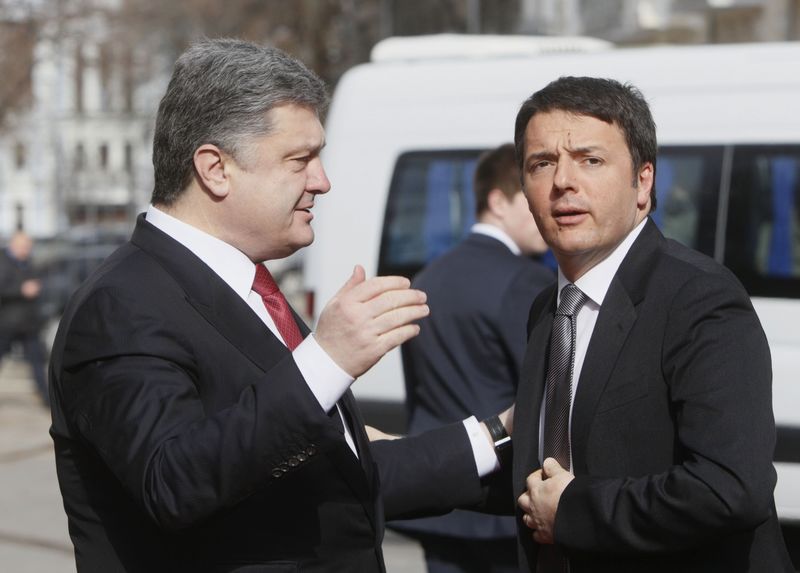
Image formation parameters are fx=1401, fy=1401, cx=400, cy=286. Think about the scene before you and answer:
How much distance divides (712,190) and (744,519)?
450 cm

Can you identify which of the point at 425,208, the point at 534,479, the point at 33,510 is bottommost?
the point at 33,510

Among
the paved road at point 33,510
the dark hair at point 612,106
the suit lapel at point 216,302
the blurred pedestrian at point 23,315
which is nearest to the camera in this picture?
the suit lapel at point 216,302

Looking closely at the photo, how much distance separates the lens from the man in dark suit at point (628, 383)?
2326 mm

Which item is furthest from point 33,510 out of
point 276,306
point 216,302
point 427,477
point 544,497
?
point 544,497

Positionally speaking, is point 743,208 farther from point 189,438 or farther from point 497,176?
point 189,438

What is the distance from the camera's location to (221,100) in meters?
2.51

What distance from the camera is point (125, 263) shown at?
253 cm

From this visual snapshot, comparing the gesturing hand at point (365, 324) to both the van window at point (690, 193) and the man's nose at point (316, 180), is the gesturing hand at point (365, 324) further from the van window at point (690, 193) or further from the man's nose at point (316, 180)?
the van window at point (690, 193)

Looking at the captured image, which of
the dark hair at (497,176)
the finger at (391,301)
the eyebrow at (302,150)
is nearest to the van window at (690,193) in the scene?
the dark hair at (497,176)

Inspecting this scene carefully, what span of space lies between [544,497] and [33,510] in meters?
6.34

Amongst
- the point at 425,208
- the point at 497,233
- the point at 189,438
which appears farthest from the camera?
the point at 425,208

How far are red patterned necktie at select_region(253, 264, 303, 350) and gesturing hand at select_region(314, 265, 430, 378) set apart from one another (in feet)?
1.14

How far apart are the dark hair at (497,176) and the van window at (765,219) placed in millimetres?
1935

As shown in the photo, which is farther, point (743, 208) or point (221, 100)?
point (743, 208)
